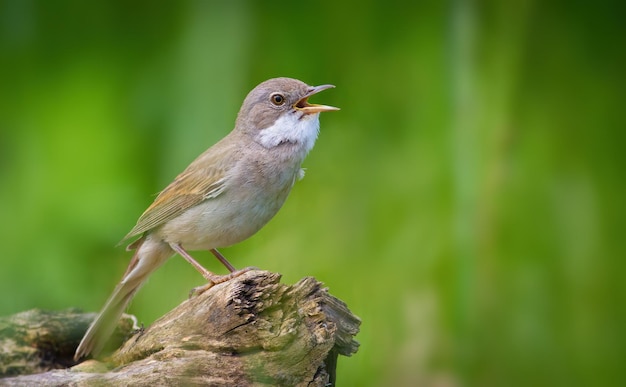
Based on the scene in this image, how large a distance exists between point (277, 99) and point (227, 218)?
0.78 meters

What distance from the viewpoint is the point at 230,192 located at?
4020 millimetres

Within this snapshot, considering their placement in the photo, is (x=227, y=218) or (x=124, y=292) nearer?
(x=227, y=218)

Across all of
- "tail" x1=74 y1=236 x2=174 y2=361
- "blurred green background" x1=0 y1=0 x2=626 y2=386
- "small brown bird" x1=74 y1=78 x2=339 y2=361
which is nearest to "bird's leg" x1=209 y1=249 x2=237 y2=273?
"small brown bird" x1=74 y1=78 x2=339 y2=361

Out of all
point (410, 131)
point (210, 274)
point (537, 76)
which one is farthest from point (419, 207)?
point (210, 274)

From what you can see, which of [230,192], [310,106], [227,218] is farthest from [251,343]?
[310,106]

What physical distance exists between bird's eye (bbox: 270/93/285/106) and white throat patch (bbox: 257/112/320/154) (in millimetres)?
81

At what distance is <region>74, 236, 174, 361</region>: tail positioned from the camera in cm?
386

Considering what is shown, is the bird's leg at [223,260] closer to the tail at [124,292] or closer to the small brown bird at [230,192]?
the small brown bird at [230,192]

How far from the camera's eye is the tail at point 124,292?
3.86 meters

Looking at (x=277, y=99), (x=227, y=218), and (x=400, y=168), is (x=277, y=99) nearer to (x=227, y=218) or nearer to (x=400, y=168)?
(x=227, y=218)

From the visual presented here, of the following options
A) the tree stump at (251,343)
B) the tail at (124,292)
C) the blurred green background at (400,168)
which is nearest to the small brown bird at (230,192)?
the tail at (124,292)

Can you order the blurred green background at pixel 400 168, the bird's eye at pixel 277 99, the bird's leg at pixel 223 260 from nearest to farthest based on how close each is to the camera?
the blurred green background at pixel 400 168 < the bird's leg at pixel 223 260 < the bird's eye at pixel 277 99

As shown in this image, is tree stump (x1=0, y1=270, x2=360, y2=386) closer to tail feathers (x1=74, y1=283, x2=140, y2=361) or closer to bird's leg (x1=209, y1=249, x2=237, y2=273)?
tail feathers (x1=74, y1=283, x2=140, y2=361)

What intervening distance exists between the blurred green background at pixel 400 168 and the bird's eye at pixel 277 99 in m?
0.84
